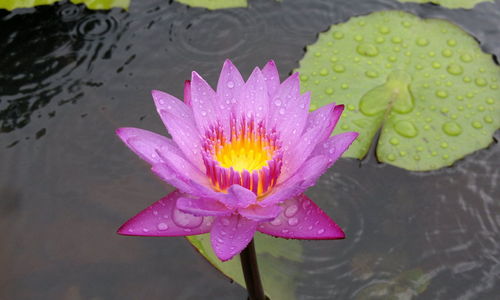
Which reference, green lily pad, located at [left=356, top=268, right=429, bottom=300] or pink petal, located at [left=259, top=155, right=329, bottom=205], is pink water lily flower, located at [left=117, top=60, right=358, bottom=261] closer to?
pink petal, located at [left=259, top=155, right=329, bottom=205]

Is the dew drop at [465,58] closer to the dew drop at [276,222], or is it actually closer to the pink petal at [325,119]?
the pink petal at [325,119]

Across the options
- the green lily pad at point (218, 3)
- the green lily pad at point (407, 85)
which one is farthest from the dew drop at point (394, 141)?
the green lily pad at point (218, 3)

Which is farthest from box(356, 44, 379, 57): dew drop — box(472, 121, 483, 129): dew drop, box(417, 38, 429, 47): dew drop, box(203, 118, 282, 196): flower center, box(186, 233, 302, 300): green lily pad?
box(203, 118, 282, 196): flower center

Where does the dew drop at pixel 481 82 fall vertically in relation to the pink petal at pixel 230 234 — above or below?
below

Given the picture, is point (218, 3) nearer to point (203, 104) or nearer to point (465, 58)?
point (465, 58)

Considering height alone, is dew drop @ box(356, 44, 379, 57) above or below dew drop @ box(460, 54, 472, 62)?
above

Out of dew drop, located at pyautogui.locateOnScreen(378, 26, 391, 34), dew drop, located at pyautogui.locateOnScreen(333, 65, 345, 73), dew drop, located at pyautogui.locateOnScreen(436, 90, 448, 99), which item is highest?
dew drop, located at pyautogui.locateOnScreen(378, 26, 391, 34)
